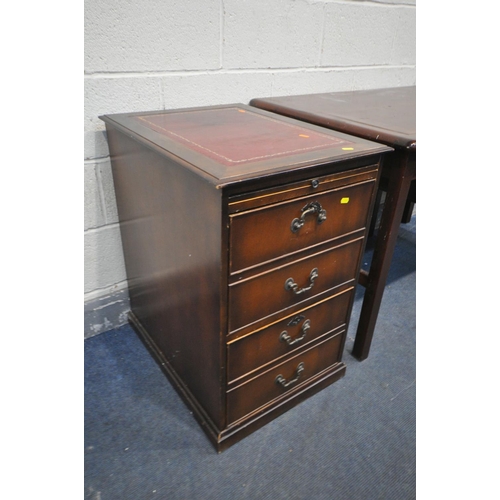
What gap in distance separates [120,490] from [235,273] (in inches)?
23.0

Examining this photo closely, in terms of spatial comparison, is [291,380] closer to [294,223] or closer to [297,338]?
[297,338]

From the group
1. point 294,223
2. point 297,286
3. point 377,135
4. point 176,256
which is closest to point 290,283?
point 297,286

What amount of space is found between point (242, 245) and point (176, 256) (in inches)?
9.3

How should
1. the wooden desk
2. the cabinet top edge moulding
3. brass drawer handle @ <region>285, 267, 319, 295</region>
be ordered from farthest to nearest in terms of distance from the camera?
the wooden desk < brass drawer handle @ <region>285, 267, 319, 295</region> < the cabinet top edge moulding

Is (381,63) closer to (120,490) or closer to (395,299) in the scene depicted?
(395,299)

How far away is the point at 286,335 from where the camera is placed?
1.00 metres

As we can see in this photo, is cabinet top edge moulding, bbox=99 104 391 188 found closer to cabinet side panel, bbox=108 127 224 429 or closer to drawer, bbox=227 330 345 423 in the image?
cabinet side panel, bbox=108 127 224 429

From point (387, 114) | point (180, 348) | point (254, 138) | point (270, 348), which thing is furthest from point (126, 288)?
point (387, 114)

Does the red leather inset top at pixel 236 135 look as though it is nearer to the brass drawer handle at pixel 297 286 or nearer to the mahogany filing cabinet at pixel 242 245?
the mahogany filing cabinet at pixel 242 245

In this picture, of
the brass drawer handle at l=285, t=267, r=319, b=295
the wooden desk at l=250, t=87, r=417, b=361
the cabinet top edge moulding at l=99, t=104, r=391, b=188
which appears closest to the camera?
the cabinet top edge moulding at l=99, t=104, r=391, b=188

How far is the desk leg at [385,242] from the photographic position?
3.41 feet

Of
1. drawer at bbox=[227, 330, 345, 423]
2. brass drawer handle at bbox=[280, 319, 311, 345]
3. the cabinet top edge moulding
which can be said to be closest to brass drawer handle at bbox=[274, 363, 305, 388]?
drawer at bbox=[227, 330, 345, 423]

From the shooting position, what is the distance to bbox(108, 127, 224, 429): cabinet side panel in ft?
2.66

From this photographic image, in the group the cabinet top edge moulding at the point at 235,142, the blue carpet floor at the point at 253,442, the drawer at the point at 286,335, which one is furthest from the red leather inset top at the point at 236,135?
the blue carpet floor at the point at 253,442
